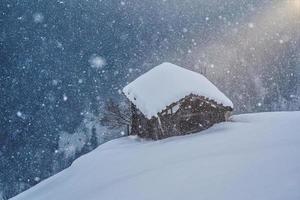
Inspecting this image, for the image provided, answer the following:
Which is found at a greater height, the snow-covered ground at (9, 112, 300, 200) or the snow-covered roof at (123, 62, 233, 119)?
the snow-covered roof at (123, 62, 233, 119)

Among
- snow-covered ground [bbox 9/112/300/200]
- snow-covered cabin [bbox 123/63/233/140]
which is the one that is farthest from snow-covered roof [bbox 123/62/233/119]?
snow-covered ground [bbox 9/112/300/200]

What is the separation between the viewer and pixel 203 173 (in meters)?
10.0

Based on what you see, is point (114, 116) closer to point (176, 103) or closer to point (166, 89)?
point (166, 89)

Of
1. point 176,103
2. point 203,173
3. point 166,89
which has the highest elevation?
point 166,89

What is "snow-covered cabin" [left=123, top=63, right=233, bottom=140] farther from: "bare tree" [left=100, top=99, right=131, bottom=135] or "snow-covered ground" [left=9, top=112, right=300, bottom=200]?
"bare tree" [left=100, top=99, right=131, bottom=135]

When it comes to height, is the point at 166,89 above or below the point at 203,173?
above

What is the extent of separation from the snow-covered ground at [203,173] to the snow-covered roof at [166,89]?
5.68m

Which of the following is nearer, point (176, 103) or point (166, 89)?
point (176, 103)

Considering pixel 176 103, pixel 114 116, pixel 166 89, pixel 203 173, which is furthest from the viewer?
pixel 114 116

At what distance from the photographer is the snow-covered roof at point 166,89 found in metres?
21.7

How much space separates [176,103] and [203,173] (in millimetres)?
11785

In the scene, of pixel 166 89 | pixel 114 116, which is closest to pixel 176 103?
pixel 166 89

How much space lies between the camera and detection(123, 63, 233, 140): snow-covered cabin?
21781 mm

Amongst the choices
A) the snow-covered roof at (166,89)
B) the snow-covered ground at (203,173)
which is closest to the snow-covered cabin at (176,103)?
the snow-covered roof at (166,89)
